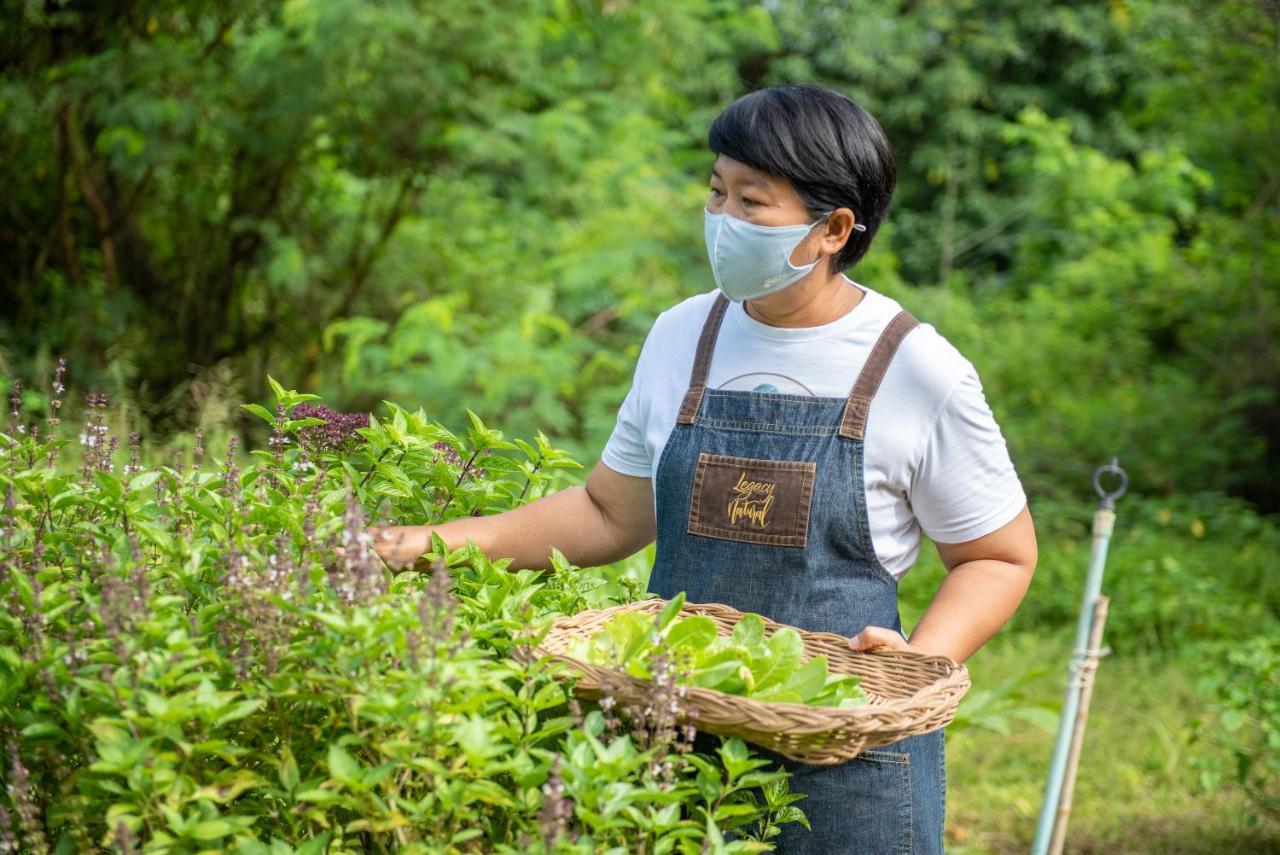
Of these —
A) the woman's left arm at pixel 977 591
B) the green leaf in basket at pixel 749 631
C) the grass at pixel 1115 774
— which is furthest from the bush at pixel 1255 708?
the green leaf in basket at pixel 749 631

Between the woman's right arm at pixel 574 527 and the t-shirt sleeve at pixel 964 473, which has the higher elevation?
the t-shirt sleeve at pixel 964 473

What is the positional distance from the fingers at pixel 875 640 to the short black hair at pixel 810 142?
716mm

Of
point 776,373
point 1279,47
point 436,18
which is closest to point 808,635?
point 776,373

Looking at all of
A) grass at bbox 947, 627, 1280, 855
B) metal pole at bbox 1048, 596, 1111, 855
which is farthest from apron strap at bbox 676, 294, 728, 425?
grass at bbox 947, 627, 1280, 855

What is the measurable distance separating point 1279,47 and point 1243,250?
7.77ft

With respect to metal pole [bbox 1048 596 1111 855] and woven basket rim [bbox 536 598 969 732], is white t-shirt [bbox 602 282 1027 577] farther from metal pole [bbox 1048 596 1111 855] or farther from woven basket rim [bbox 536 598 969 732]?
metal pole [bbox 1048 596 1111 855]

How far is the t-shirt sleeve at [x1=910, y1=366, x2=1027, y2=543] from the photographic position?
6.87ft

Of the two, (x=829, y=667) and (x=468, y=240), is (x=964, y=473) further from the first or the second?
(x=468, y=240)

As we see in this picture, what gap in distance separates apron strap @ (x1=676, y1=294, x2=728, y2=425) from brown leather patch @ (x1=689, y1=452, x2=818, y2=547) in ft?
0.32

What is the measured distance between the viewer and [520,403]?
6.44 metres

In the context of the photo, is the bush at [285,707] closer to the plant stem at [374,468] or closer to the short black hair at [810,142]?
the plant stem at [374,468]

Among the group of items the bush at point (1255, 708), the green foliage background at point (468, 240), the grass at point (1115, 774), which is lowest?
the grass at point (1115, 774)

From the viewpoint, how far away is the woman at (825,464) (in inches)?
81.5

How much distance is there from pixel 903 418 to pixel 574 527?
615mm
